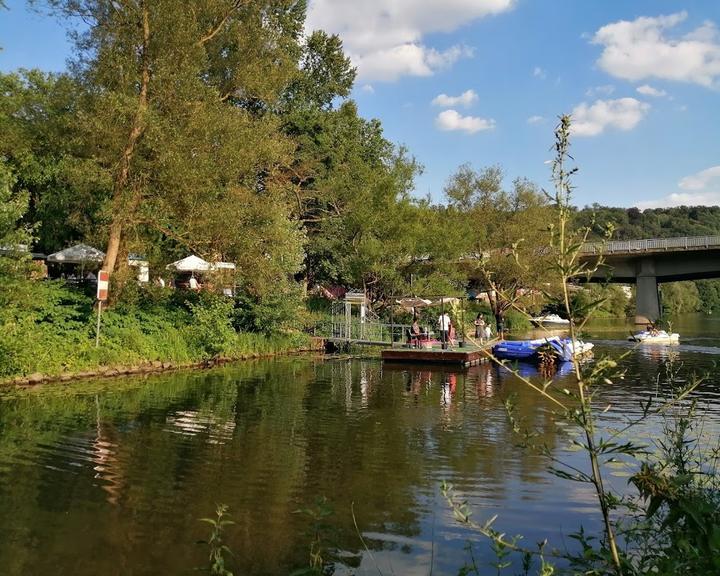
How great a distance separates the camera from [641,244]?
50250 millimetres

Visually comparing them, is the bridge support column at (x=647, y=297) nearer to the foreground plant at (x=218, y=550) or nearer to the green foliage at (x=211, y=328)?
the green foliage at (x=211, y=328)

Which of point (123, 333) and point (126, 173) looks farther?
point (126, 173)

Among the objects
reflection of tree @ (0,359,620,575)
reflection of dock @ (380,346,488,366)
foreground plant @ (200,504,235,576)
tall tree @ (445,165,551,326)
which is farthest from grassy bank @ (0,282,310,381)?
tall tree @ (445,165,551,326)

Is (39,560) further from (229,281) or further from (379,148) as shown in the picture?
(379,148)

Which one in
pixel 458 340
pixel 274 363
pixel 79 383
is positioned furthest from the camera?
pixel 458 340

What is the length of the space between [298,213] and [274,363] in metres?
14.6

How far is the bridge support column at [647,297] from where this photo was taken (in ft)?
172

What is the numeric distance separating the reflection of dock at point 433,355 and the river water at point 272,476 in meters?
8.40

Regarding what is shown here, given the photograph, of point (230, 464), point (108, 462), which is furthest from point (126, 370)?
point (230, 464)

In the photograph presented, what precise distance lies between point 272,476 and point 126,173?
1535 centimetres

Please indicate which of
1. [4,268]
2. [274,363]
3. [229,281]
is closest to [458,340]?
[274,363]

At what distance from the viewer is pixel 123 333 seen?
67.5 feet

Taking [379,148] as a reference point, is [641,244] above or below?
below

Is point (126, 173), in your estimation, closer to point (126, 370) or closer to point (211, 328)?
point (211, 328)
